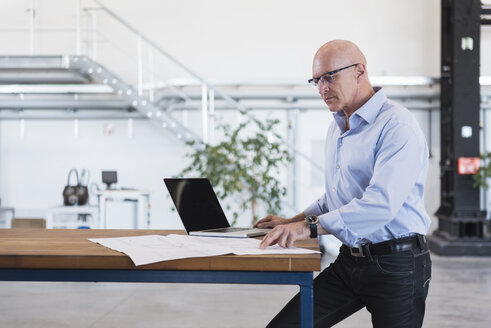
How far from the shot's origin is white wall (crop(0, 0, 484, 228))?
8.20 meters

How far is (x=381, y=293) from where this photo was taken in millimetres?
1771

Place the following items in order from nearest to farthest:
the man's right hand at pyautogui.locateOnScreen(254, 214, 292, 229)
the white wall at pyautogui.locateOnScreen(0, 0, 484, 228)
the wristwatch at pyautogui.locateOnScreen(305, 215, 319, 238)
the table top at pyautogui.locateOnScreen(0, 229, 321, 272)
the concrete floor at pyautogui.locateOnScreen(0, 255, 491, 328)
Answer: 1. the table top at pyautogui.locateOnScreen(0, 229, 321, 272)
2. the wristwatch at pyautogui.locateOnScreen(305, 215, 319, 238)
3. the man's right hand at pyautogui.locateOnScreen(254, 214, 292, 229)
4. the concrete floor at pyautogui.locateOnScreen(0, 255, 491, 328)
5. the white wall at pyautogui.locateOnScreen(0, 0, 484, 228)

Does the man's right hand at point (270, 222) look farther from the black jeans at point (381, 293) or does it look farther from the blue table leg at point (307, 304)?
the blue table leg at point (307, 304)

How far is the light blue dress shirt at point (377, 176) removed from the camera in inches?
64.3

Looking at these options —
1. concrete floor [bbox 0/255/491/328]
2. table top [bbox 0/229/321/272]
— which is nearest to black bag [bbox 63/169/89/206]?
concrete floor [bbox 0/255/491/328]

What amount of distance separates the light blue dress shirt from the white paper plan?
19cm

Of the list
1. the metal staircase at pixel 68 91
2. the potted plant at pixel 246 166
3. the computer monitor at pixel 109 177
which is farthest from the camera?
the metal staircase at pixel 68 91

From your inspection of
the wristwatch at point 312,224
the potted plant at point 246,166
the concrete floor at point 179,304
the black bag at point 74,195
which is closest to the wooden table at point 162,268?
the wristwatch at point 312,224

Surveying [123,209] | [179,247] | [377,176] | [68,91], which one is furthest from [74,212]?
[377,176]

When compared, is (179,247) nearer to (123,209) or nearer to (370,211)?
(370,211)

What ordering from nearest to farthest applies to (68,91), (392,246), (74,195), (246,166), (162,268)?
(162,268), (392,246), (246,166), (74,195), (68,91)

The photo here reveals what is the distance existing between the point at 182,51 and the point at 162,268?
23.3 ft

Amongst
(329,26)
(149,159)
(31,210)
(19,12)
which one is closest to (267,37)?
(329,26)

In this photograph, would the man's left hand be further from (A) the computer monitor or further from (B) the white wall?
(B) the white wall
